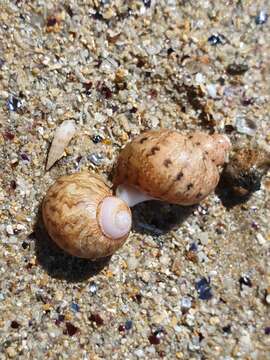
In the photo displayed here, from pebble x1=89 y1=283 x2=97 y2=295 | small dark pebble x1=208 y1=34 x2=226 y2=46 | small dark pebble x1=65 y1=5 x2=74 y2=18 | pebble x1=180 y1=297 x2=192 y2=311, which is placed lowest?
pebble x1=89 y1=283 x2=97 y2=295

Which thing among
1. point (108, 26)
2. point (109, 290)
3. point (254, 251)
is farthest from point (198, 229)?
point (108, 26)

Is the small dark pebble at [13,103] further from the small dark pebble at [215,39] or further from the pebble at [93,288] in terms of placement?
the small dark pebble at [215,39]

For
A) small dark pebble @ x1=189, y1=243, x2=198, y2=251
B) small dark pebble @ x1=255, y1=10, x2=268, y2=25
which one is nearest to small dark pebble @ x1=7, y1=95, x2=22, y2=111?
small dark pebble @ x1=189, y1=243, x2=198, y2=251

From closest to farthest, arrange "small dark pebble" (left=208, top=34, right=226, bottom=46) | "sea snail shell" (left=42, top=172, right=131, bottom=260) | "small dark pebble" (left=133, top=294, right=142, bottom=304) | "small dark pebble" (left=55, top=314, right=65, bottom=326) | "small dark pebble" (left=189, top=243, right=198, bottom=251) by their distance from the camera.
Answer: "sea snail shell" (left=42, top=172, right=131, bottom=260)
"small dark pebble" (left=55, top=314, right=65, bottom=326)
"small dark pebble" (left=133, top=294, right=142, bottom=304)
"small dark pebble" (left=189, top=243, right=198, bottom=251)
"small dark pebble" (left=208, top=34, right=226, bottom=46)

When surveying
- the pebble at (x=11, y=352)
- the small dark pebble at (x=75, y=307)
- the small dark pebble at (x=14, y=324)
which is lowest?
the pebble at (x=11, y=352)

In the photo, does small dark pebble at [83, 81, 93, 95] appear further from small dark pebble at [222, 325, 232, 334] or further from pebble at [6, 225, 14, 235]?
small dark pebble at [222, 325, 232, 334]

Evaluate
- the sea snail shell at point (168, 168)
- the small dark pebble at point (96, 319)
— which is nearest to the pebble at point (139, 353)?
the small dark pebble at point (96, 319)
